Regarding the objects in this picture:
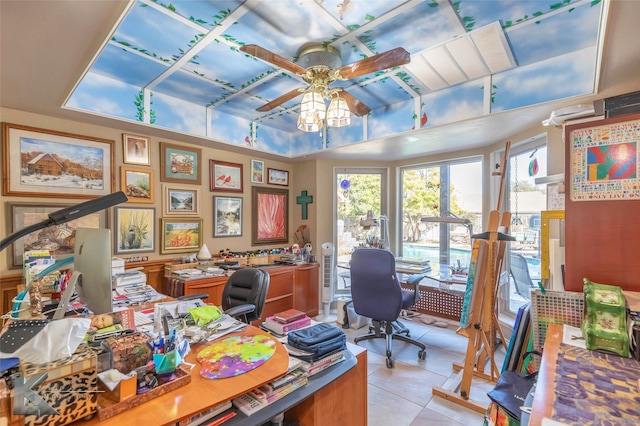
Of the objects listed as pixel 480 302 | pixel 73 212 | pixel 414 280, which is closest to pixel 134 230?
pixel 73 212

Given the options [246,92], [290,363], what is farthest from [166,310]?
[246,92]

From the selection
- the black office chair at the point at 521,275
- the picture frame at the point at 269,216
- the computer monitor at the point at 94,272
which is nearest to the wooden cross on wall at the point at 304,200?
the picture frame at the point at 269,216

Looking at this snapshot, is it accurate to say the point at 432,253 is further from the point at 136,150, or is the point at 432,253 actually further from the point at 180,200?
the point at 136,150

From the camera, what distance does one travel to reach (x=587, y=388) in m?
0.91

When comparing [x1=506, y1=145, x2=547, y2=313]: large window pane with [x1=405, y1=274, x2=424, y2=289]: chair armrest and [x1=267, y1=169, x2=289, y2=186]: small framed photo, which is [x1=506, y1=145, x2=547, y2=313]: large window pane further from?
[x1=267, y1=169, x2=289, y2=186]: small framed photo

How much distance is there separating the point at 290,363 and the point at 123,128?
272cm

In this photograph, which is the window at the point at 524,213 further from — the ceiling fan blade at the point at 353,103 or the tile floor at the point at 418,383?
the ceiling fan blade at the point at 353,103

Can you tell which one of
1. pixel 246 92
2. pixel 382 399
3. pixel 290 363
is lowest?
pixel 382 399

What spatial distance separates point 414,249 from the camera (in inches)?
162

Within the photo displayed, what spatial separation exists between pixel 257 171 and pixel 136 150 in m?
1.44

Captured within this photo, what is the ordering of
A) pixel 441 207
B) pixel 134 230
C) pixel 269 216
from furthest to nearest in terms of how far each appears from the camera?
1. pixel 269 216
2. pixel 441 207
3. pixel 134 230

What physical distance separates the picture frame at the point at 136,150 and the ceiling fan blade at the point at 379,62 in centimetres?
220

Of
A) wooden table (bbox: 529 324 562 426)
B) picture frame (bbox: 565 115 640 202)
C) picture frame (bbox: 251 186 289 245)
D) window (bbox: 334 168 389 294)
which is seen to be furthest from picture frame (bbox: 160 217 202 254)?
picture frame (bbox: 565 115 640 202)

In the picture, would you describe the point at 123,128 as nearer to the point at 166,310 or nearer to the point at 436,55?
the point at 166,310
